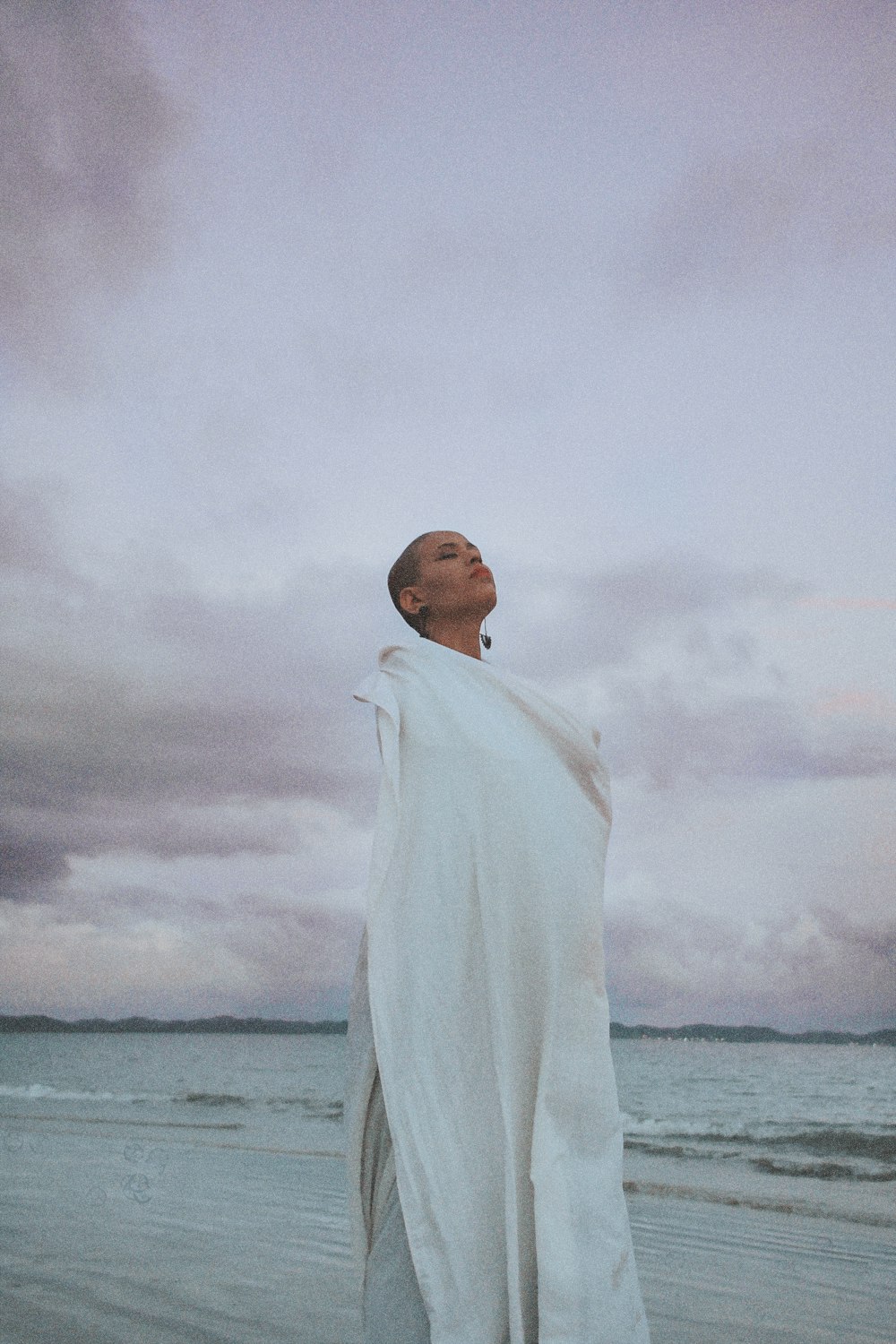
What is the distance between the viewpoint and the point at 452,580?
7.61ft

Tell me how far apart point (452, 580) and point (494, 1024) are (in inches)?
38.0

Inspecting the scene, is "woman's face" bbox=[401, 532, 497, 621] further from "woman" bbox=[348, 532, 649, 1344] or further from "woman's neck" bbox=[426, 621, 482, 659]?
"woman" bbox=[348, 532, 649, 1344]

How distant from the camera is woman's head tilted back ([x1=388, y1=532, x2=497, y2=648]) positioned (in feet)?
7.58

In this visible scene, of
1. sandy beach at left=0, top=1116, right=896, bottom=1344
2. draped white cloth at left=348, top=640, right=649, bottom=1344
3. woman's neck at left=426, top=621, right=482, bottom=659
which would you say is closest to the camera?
draped white cloth at left=348, top=640, right=649, bottom=1344

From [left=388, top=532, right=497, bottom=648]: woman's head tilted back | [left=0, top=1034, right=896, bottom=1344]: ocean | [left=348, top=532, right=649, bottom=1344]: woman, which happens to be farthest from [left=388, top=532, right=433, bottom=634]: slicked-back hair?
[left=0, top=1034, right=896, bottom=1344]: ocean

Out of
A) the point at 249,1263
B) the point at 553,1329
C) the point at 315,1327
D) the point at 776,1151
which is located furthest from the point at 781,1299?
the point at 776,1151

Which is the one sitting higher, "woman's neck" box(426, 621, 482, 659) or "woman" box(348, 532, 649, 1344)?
"woman's neck" box(426, 621, 482, 659)

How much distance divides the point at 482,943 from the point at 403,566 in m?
0.91

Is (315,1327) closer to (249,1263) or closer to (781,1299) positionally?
(249,1263)

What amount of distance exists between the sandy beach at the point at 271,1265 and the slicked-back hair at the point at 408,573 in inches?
117

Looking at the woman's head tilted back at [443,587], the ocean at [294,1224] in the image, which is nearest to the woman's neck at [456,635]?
the woman's head tilted back at [443,587]

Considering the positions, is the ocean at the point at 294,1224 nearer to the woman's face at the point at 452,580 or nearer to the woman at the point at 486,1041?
the woman at the point at 486,1041

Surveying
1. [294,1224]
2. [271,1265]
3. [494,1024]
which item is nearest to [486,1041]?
[494,1024]

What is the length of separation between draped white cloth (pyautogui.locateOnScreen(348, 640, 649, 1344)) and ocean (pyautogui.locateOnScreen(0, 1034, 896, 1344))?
2.73 meters
